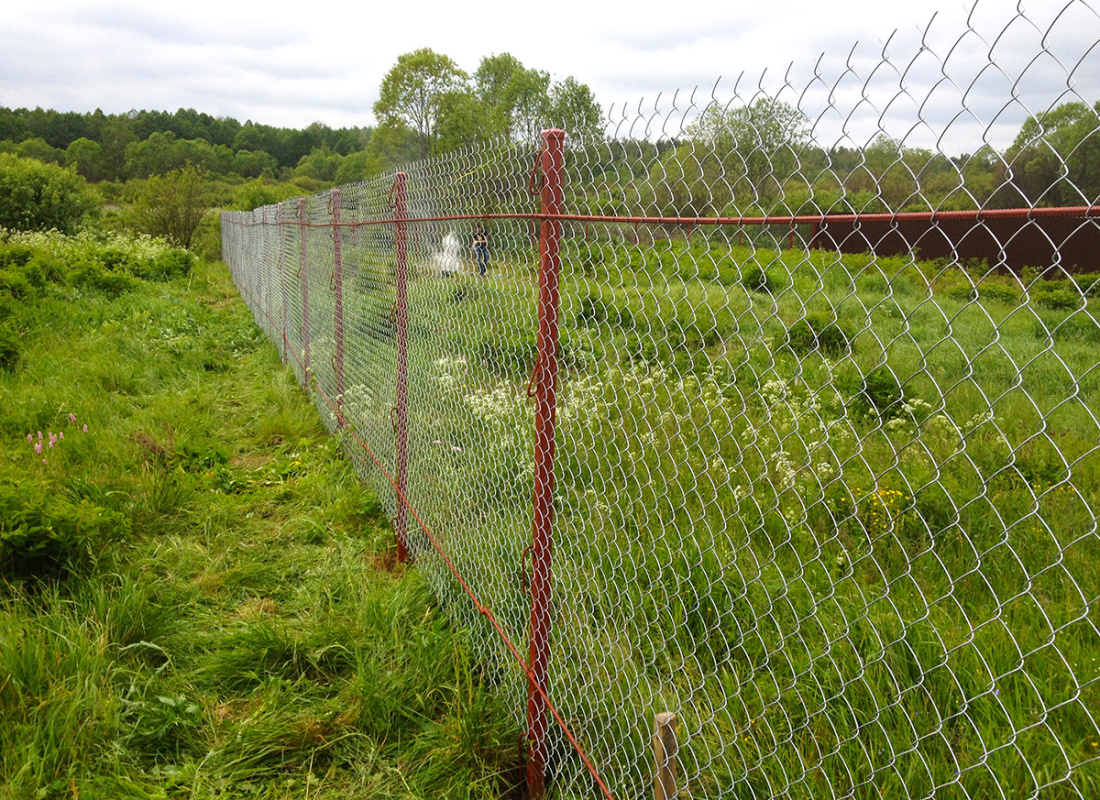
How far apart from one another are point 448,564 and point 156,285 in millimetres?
15185

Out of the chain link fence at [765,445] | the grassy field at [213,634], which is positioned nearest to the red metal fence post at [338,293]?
the grassy field at [213,634]

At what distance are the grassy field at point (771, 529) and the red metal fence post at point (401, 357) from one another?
0.35 feet

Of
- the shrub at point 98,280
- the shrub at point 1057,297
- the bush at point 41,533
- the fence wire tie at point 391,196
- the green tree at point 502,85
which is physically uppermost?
the green tree at point 502,85

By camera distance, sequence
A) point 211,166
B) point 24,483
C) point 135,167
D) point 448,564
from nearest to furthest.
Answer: point 448,564 < point 24,483 < point 135,167 < point 211,166

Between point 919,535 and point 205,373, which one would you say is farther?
point 205,373

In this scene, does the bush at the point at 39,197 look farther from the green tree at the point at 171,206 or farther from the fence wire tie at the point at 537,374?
the fence wire tie at the point at 537,374

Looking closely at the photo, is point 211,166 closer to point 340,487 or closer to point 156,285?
point 156,285

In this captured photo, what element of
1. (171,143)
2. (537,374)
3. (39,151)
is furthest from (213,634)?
(171,143)

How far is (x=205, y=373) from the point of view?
26.9 ft

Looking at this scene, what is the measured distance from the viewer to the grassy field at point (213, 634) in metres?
2.49

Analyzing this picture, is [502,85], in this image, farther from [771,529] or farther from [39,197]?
[771,529]

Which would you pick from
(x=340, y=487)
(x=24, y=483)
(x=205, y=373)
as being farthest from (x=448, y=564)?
(x=205, y=373)

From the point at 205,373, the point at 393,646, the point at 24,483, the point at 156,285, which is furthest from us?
the point at 156,285

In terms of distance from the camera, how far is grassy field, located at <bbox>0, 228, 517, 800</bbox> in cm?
249
